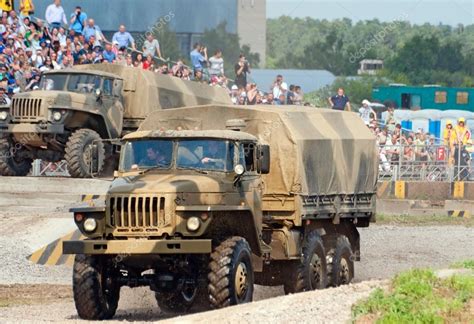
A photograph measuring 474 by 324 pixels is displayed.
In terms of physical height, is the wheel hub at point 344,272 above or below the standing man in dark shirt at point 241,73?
below

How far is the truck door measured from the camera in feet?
89.1

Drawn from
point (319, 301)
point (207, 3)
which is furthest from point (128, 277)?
point (207, 3)

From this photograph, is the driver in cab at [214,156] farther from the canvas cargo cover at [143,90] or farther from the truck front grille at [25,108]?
the canvas cargo cover at [143,90]

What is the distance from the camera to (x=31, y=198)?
2550 cm

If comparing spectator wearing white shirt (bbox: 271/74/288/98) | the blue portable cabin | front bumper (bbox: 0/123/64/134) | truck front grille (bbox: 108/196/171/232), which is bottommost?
truck front grille (bbox: 108/196/171/232)

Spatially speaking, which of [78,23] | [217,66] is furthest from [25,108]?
[217,66]

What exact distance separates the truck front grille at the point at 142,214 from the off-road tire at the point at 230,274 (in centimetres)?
72

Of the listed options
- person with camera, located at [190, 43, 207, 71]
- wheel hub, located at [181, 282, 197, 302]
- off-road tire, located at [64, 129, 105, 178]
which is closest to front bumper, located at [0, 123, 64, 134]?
off-road tire, located at [64, 129, 105, 178]

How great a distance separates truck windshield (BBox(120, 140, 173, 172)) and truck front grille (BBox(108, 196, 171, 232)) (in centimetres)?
112

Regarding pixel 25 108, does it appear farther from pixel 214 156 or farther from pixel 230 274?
pixel 230 274

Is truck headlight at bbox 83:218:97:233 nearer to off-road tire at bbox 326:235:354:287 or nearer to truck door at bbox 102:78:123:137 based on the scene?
off-road tire at bbox 326:235:354:287

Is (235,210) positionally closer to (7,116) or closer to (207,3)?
(7,116)

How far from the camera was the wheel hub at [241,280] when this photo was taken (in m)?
15.4

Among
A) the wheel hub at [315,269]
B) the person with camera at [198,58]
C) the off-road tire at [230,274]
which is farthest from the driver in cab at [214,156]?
the person with camera at [198,58]
